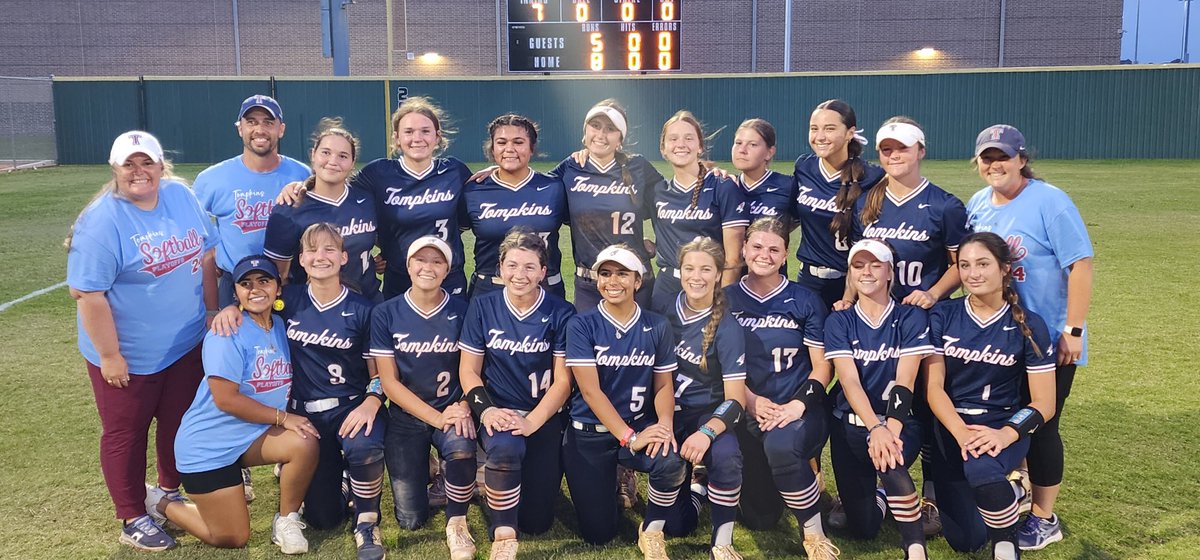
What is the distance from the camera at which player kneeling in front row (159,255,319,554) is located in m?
4.00

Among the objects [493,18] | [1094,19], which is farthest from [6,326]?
[1094,19]

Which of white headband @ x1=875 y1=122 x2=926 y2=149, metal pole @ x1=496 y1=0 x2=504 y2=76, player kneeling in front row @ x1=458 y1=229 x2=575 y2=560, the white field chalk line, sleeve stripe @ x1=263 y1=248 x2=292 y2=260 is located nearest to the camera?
player kneeling in front row @ x1=458 y1=229 x2=575 y2=560

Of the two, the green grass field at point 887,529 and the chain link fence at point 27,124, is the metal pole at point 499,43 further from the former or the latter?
the green grass field at point 887,529

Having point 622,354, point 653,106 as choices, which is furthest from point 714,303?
point 653,106

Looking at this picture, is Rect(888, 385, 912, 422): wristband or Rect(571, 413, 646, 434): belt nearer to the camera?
Rect(888, 385, 912, 422): wristband

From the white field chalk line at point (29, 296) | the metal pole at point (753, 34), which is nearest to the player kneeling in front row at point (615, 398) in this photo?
the white field chalk line at point (29, 296)

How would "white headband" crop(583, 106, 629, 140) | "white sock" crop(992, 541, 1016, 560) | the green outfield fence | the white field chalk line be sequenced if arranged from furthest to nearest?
1. the green outfield fence
2. the white field chalk line
3. "white headband" crop(583, 106, 629, 140)
4. "white sock" crop(992, 541, 1016, 560)

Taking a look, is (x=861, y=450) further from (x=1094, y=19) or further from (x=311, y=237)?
(x=1094, y=19)

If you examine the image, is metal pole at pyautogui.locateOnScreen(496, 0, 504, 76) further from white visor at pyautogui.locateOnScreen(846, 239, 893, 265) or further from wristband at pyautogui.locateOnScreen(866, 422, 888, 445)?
wristband at pyautogui.locateOnScreen(866, 422, 888, 445)

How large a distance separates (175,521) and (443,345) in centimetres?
138

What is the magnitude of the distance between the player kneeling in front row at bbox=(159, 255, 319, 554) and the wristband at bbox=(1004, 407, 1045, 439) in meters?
2.91

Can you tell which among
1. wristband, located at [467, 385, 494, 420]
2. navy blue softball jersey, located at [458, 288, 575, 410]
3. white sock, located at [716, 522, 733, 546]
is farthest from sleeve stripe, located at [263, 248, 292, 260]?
white sock, located at [716, 522, 733, 546]

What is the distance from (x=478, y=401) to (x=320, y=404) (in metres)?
0.76

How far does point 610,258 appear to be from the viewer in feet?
13.4
